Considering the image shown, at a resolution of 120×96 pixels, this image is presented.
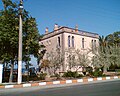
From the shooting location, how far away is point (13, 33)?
25.5 m

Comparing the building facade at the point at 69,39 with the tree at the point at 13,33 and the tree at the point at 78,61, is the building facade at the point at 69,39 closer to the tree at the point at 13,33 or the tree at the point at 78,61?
the tree at the point at 78,61

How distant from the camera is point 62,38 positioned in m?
40.0

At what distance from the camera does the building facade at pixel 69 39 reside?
39.8 metres

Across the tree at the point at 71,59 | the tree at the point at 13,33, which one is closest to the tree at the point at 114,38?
the tree at the point at 71,59

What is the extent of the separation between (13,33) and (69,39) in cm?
1728

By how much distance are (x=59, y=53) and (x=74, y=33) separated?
6469mm

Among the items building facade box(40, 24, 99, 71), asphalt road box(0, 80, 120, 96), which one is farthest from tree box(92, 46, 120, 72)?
asphalt road box(0, 80, 120, 96)

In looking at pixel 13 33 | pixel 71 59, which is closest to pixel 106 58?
pixel 71 59

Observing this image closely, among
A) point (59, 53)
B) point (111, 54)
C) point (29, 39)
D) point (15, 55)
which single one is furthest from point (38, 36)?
point (111, 54)

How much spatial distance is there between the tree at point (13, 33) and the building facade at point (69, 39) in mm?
12043

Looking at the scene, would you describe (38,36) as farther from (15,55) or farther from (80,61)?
(80,61)

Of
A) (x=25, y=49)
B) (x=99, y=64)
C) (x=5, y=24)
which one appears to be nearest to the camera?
(x=5, y=24)

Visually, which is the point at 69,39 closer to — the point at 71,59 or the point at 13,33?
the point at 71,59

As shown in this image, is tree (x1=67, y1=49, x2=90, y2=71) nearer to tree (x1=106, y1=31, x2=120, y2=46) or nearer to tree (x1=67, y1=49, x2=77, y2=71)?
tree (x1=67, y1=49, x2=77, y2=71)
